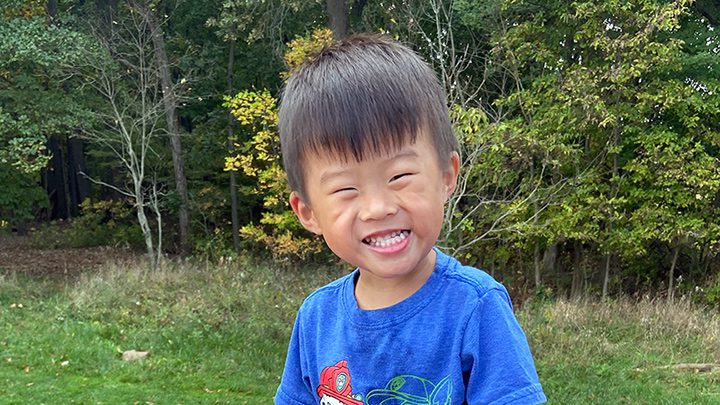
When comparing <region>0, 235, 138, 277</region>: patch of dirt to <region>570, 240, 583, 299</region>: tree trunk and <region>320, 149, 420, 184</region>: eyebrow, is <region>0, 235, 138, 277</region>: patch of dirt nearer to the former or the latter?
Result: <region>570, 240, 583, 299</region>: tree trunk

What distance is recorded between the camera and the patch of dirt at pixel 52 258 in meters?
14.4

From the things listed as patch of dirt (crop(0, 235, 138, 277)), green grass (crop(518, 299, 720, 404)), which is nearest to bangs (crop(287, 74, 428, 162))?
green grass (crop(518, 299, 720, 404))

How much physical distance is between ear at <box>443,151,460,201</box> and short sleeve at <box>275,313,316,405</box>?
0.46m

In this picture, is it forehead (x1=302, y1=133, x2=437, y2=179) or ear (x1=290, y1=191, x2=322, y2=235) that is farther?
ear (x1=290, y1=191, x2=322, y2=235)

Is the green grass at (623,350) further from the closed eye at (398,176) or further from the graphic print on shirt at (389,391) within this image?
the closed eye at (398,176)

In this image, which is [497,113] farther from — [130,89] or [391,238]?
[391,238]

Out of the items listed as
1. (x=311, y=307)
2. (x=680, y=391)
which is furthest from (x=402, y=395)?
(x=680, y=391)

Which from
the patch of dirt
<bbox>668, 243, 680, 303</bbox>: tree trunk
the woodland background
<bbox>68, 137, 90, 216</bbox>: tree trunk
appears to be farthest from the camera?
<bbox>68, 137, 90, 216</bbox>: tree trunk

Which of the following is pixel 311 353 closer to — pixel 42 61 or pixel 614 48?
pixel 614 48

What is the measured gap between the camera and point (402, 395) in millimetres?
1271

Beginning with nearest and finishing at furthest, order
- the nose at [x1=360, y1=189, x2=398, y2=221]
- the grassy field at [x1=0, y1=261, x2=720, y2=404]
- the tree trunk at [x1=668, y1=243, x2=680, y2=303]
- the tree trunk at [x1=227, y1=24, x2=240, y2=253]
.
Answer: the nose at [x1=360, y1=189, x2=398, y2=221] → the grassy field at [x1=0, y1=261, x2=720, y2=404] → the tree trunk at [x1=668, y1=243, x2=680, y2=303] → the tree trunk at [x1=227, y1=24, x2=240, y2=253]

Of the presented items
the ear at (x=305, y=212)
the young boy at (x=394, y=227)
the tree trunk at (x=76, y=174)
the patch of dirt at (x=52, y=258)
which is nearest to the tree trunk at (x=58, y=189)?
the tree trunk at (x=76, y=174)

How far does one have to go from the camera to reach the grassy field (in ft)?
21.3

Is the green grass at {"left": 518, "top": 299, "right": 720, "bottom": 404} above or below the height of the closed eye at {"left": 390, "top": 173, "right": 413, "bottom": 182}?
below
